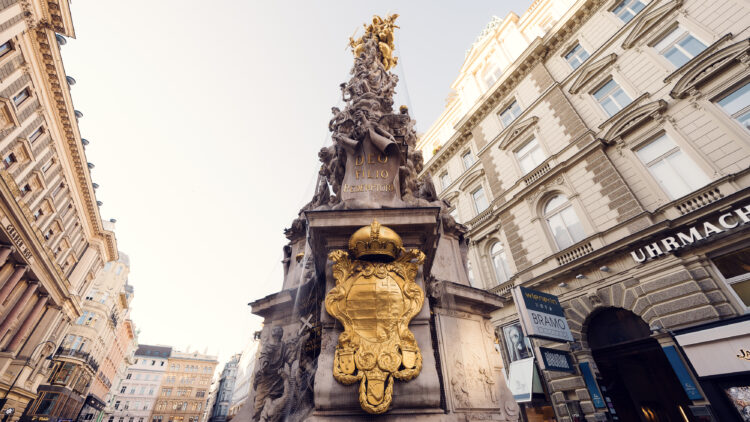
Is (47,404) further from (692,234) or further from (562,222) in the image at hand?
(692,234)

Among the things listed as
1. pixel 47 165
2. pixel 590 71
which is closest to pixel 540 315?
pixel 590 71

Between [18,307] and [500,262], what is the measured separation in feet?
113

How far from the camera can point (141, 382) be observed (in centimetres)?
8062

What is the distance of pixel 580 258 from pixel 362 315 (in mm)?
11688

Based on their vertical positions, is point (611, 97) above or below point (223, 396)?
above

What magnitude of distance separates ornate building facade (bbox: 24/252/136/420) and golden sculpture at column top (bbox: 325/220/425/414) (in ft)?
155

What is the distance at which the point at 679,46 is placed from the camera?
12.3 metres

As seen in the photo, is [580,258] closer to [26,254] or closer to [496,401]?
[496,401]

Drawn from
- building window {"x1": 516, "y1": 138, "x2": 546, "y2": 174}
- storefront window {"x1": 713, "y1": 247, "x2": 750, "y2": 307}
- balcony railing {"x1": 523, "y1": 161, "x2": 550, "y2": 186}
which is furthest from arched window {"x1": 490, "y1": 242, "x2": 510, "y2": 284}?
storefront window {"x1": 713, "y1": 247, "x2": 750, "y2": 307}

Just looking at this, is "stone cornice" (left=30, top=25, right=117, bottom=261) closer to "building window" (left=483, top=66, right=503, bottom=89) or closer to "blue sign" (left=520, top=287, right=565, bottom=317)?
"building window" (left=483, top=66, right=503, bottom=89)

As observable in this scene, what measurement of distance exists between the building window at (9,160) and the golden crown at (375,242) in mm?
29331

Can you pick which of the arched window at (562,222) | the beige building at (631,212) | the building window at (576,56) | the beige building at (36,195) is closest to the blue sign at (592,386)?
the beige building at (631,212)

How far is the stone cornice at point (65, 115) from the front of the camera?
21203 millimetres

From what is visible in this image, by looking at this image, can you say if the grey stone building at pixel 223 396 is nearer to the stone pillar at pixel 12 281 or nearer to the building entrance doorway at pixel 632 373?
the building entrance doorway at pixel 632 373
